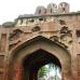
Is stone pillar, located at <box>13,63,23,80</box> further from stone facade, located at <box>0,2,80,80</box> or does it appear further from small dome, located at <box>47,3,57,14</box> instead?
small dome, located at <box>47,3,57,14</box>


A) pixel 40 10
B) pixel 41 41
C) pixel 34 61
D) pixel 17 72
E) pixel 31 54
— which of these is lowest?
pixel 17 72

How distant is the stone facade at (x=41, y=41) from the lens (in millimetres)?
9242

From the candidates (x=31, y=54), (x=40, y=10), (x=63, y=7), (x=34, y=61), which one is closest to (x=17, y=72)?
(x=31, y=54)

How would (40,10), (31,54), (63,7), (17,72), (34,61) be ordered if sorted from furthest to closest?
1. (34,61)
2. (40,10)
3. (63,7)
4. (31,54)
5. (17,72)

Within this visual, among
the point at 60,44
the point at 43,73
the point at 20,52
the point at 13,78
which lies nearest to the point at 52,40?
the point at 60,44

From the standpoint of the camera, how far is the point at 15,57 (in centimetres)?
983

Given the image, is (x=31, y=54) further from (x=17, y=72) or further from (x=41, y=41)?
(x=17, y=72)

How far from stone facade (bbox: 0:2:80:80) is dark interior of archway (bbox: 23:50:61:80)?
0.32 meters

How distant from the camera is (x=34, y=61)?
35.1 ft

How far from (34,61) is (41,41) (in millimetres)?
1306

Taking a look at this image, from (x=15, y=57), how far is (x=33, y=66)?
153cm

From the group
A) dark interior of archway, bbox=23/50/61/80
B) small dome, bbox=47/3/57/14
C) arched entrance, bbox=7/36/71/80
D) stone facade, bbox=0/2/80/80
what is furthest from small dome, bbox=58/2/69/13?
dark interior of archway, bbox=23/50/61/80

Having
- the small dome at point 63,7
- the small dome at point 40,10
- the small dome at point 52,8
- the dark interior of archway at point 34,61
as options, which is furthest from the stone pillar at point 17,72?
the small dome at point 63,7

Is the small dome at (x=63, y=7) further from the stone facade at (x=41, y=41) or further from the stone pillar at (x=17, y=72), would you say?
the stone pillar at (x=17, y=72)
